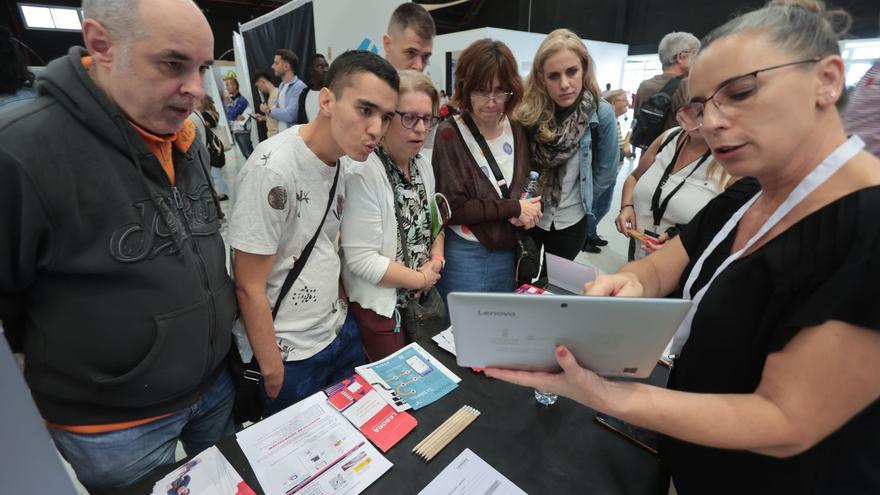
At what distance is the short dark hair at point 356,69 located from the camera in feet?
4.21

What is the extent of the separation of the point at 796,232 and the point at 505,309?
0.52 m

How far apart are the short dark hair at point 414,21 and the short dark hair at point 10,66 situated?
74.3 inches

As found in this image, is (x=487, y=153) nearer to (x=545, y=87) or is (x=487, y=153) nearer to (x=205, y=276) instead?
(x=545, y=87)

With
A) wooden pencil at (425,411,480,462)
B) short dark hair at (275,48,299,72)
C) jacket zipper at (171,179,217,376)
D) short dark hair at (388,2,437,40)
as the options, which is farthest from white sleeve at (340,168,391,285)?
short dark hair at (275,48,299,72)

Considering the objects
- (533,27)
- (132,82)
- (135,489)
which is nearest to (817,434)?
(135,489)

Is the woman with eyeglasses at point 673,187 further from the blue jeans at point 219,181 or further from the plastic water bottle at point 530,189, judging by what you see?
the blue jeans at point 219,181

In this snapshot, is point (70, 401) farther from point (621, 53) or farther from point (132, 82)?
point (621, 53)

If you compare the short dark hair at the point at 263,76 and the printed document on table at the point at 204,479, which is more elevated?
the short dark hair at the point at 263,76

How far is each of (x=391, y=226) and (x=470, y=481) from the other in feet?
2.99

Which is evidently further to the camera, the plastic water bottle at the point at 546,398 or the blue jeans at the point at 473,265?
the blue jeans at the point at 473,265

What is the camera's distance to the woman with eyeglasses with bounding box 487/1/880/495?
57 cm

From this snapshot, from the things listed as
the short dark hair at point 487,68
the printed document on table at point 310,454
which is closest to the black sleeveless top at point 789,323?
the printed document on table at point 310,454

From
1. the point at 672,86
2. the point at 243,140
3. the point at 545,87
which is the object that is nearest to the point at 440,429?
the point at 545,87

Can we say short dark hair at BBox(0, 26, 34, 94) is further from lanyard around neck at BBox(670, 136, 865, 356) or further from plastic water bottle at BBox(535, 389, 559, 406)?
lanyard around neck at BBox(670, 136, 865, 356)
